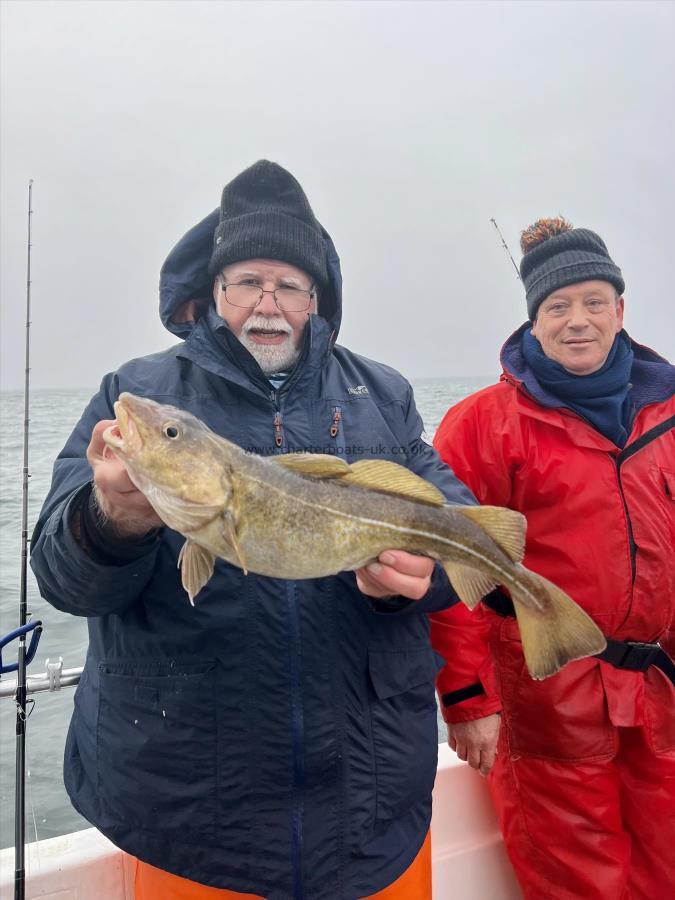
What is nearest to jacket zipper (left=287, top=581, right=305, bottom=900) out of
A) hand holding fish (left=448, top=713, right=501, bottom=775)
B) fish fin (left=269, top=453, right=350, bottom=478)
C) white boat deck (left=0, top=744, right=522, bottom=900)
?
fish fin (left=269, top=453, right=350, bottom=478)

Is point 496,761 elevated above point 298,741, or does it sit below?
below

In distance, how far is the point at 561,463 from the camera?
11.4ft

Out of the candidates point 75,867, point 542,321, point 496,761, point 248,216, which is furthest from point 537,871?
point 248,216

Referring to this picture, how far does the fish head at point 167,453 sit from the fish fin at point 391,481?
50 cm

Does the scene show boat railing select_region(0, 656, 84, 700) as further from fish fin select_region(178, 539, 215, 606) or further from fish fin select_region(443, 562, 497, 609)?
fish fin select_region(443, 562, 497, 609)

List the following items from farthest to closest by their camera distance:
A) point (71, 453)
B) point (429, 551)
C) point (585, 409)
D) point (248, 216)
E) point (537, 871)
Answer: point (585, 409) < point (537, 871) < point (248, 216) < point (71, 453) < point (429, 551)

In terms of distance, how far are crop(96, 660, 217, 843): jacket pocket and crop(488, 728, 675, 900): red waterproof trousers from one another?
205cm

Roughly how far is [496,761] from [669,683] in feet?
3.71

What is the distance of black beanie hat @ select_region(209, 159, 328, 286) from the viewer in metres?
2.96

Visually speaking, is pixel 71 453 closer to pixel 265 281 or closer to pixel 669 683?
pixel 265 281

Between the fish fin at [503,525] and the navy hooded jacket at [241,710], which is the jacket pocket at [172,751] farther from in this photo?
the fish fin at [503,525]

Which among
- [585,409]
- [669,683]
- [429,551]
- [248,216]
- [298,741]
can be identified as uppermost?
[248,216]

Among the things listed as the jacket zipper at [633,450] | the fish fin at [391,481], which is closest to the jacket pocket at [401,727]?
the fish fin at [391,481]

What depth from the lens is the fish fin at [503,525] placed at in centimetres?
238
